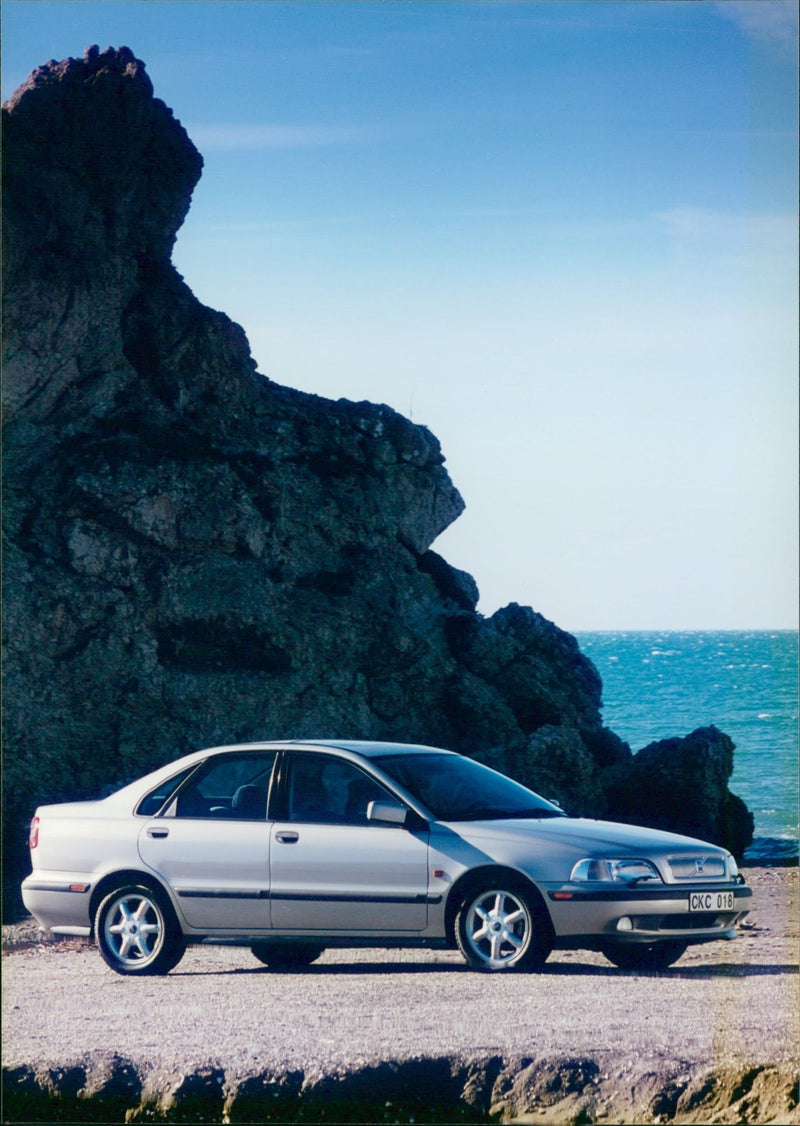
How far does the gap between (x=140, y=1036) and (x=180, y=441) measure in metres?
14.0

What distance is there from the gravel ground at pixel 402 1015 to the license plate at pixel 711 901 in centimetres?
42

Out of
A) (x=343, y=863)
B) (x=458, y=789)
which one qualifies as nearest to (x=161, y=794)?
(x=343, y=863)

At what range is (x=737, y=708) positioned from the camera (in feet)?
242

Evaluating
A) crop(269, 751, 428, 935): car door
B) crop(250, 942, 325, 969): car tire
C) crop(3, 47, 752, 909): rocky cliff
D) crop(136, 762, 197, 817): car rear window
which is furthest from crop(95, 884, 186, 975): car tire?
crop(3, 47, 752, 909): rocky cliff

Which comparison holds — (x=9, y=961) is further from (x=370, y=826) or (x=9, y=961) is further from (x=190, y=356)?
(x=190, y=356)

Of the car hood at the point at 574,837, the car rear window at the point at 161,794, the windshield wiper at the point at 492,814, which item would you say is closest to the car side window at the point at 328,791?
the windshield wiper at the point at 492,814

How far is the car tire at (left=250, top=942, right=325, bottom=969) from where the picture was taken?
1084cm

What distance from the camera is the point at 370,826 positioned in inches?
391

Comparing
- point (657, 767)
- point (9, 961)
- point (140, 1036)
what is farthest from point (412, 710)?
point (140, 1036)

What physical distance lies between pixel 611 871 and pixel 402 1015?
190 centimetres

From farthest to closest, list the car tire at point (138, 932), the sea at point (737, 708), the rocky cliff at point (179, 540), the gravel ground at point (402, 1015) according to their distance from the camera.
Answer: the sea at point (737, 708) → the rocky cliff at point (179, 540) → the car tire at point (138, 932) → the gravel ground at point (402, 1015)

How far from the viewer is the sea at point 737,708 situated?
132ft

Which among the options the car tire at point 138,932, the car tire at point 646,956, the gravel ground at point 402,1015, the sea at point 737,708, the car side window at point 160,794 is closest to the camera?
the gravel ground at point 402,1015

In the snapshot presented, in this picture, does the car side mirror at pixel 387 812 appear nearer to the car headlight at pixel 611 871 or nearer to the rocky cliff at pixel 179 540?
the car headlight at pixel 611 871
